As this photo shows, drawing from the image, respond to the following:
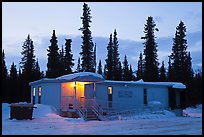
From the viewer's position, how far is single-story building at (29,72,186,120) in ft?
80.4

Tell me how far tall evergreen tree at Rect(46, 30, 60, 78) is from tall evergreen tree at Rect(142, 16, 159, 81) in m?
13.4

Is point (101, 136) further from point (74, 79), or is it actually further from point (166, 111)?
point (166, 111)

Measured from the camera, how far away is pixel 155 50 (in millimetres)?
50719

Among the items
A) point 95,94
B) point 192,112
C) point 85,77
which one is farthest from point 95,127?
point 192,112

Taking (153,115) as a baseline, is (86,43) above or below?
above

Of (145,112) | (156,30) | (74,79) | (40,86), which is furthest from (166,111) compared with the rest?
(156,30)

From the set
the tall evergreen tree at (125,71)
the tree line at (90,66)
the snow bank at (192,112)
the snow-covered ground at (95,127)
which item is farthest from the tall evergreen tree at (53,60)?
the snow-covered ground at (95,127)

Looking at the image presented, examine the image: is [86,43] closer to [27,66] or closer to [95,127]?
[27,66]

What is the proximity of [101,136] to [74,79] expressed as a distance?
12.1m

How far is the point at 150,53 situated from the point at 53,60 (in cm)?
1462

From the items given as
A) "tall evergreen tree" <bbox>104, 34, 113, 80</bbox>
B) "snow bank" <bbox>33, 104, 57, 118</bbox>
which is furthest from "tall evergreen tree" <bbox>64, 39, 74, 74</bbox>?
"snow bank" <bbox>33, 104, 57, 118</bbox>

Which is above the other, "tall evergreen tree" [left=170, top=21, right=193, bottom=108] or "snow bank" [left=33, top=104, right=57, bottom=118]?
"tall evergreen tree" [left=170, top=21, right=193, bottom=108]

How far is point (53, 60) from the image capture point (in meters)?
48.6

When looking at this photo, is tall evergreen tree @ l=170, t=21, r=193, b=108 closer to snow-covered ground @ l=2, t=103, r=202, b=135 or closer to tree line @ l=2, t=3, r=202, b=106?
tree line @ l=2, t=3, r=202, b=106
